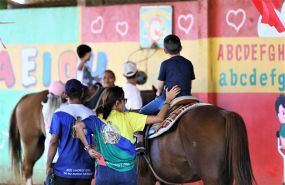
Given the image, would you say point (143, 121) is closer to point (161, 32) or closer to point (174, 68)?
point (174, 68)

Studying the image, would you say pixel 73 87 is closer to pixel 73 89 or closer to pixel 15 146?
pixel 73 89

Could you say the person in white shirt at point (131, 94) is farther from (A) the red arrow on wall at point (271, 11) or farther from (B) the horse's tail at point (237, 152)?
(A) the red arrow on wall at point (271, 11)

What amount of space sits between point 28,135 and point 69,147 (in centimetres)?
376

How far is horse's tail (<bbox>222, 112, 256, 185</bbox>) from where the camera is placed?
5.15 metres

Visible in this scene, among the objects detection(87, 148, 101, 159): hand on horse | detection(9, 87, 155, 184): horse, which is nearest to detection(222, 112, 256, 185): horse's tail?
detection(87, 148, 101, 159): hand on horse

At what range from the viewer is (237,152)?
5.18 metres

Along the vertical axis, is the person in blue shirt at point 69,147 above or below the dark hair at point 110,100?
below

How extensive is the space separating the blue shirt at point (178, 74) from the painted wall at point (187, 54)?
7.33ft

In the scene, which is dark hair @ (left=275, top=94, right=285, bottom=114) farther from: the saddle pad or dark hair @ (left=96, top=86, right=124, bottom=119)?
dark hair @ (left=96, top=86, right=124, bottom=119)

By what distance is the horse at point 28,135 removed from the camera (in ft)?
27.0

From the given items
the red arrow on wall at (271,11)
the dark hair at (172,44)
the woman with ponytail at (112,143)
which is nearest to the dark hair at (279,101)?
the red arrow on wall at (271,11)

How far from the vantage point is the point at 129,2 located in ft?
28.6

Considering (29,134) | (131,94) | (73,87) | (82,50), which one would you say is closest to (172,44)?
(131,94)

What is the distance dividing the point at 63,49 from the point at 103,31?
693mm
